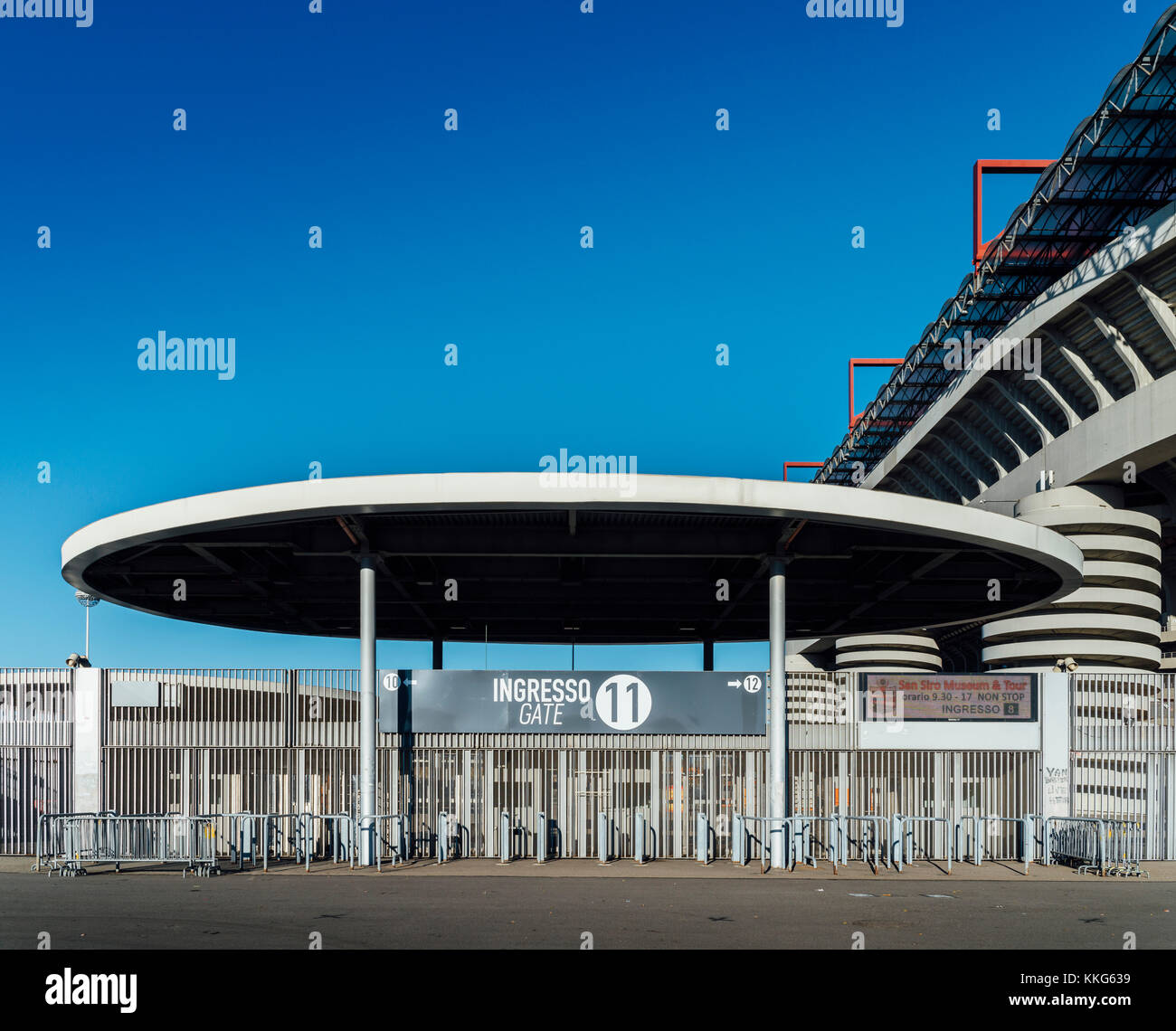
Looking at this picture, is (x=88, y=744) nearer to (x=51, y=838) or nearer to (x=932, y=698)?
(x=51, y=838)

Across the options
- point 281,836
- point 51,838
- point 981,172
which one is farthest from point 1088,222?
point 51,838

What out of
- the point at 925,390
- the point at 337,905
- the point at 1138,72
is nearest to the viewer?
the point at 337,905

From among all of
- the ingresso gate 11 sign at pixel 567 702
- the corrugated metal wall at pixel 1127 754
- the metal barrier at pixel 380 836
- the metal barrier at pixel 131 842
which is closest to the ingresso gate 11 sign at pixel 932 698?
the corrugated metal wall at pixel 1127 754

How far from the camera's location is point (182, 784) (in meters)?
23.2

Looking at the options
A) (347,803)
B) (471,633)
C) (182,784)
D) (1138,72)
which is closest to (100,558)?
(182,784)

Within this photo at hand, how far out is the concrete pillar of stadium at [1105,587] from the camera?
1495 inches

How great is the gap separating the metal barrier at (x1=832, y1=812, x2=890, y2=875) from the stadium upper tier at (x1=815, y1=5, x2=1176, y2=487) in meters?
18.3

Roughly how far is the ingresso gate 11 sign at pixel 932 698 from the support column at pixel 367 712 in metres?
9.51

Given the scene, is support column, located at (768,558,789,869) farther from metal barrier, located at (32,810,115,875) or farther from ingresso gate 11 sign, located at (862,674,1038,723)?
metal barrier, located at (32,810,115,875)

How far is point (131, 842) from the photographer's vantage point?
20.2 metres

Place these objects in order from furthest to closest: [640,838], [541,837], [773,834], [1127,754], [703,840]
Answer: [1127,754] → [640,838] → [541,837] → [703,840] → [773,834]

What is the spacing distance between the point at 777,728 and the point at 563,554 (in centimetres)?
529
